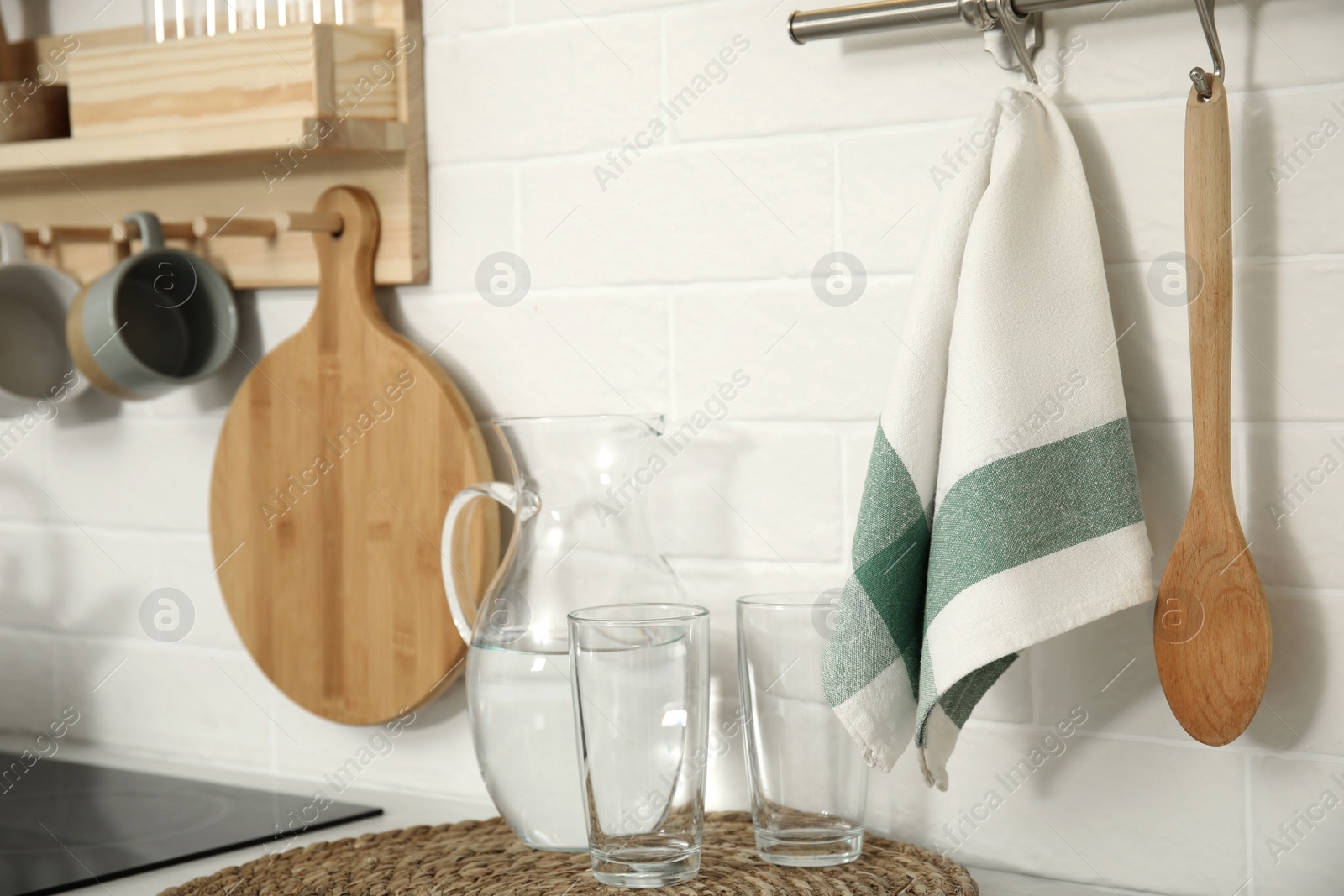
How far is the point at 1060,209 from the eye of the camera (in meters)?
0.75

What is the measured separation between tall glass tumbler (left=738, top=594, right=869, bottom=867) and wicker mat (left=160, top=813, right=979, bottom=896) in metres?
0.02

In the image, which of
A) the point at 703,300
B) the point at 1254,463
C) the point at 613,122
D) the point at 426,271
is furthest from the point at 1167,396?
the point at 426,271

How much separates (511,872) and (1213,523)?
1.52ft

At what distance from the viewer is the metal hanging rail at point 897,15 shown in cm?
75

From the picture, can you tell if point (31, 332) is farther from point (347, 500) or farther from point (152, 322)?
point (347, 500)

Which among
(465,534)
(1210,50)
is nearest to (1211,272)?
(1210,50)

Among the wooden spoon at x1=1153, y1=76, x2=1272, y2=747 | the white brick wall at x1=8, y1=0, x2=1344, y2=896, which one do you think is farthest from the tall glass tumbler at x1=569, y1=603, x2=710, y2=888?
the wooden spoon at x1=1153, y1=76, x2=1272, y2=747

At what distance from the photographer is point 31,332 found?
1.16m

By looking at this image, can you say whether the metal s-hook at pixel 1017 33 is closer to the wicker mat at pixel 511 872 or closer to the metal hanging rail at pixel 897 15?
the metal hanging rail at pixel 897 15

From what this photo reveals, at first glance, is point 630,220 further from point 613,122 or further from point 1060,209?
point 1060,209

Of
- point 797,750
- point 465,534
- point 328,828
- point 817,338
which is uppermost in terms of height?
point 817,338

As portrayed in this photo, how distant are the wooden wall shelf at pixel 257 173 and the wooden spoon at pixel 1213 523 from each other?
58 cm

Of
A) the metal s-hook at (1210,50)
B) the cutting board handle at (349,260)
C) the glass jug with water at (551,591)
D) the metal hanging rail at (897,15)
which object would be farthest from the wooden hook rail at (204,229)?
the metal s-hook at (1210,50)

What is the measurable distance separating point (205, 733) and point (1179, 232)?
35.7 inches
